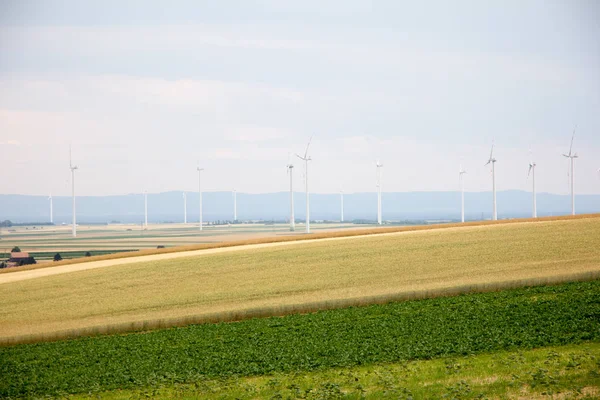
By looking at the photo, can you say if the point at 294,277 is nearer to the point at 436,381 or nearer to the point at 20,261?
the point at 436,381

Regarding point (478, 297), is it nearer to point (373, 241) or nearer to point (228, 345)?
point (228, 345)

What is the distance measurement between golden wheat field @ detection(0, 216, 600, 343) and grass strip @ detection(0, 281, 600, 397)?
2090mm

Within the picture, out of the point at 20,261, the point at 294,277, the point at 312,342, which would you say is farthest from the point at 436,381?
the point at 20,261

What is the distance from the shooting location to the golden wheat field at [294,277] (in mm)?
33906

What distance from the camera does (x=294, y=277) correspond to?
39344 mm

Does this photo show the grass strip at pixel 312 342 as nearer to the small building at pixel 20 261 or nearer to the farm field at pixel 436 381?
the farm field at pixel 436 381

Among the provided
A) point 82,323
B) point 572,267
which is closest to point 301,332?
point 82,323

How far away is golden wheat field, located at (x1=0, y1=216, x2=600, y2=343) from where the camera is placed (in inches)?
1335

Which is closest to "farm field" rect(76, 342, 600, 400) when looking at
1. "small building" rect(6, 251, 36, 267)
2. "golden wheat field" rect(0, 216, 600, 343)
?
"golden wheat field" rect(0, 216, 600, 343)

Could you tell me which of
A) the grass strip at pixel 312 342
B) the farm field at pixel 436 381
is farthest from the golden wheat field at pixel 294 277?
the farm field at pixel 436 381

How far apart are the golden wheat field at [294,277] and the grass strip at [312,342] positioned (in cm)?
209

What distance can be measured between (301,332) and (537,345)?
28.6ft

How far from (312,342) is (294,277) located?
502 inches

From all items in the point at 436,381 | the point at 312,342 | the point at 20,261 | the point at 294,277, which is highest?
the point at 294,277
